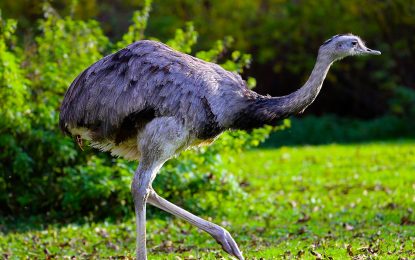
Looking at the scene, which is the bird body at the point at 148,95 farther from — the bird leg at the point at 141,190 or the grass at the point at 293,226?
the grass at the point at 293,226

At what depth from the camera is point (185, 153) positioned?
967cm

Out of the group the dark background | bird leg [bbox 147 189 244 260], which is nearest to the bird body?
bird leg [bbox 147 189 244 260]

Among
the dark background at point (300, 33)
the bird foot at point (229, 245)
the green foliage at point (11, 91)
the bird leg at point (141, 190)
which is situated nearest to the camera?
the bird foot at point (229, 245)

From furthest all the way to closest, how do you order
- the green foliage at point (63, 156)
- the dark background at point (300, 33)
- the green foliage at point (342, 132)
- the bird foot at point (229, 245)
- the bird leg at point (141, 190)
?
the dark background at point (300, 33)
the green foliage at point (342, 132)
the green foliage at point (63, 156)
the bird leg at point (141, 190)
the bird foot at point (229, 245)

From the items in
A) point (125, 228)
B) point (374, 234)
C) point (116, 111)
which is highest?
point (116, 111)

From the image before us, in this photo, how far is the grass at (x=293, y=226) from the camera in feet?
24.3

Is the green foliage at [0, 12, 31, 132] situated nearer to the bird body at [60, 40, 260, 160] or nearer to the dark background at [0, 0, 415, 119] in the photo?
the bird body at [60, 40, 260, 160]

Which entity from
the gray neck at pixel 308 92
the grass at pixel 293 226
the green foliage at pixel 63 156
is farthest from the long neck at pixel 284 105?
the green foliage at pixel 63 156

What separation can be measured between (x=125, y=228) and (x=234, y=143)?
1533 mm

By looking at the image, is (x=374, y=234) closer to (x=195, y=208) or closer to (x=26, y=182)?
(x=195, y=208)

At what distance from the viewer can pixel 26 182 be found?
978 centimetres

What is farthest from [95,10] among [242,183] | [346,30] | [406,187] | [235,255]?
[235,255]

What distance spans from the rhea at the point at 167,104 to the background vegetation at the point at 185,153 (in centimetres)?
147

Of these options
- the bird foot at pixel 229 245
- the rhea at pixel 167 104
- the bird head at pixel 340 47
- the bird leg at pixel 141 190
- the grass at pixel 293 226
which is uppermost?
the bird head at pixel 340 47
